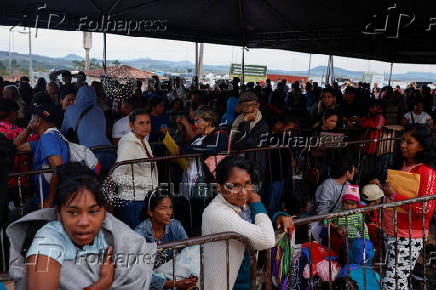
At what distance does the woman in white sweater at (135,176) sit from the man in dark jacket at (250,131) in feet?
3.56

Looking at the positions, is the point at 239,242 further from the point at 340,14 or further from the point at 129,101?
the point at 340,14

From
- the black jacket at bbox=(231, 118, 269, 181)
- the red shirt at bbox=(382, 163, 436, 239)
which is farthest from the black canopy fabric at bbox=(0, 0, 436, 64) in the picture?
the red shirt at bbox=(382, 163, 436, 239)

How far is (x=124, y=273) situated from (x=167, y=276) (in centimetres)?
137

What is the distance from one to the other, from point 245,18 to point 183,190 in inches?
270

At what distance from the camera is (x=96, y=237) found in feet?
6.14

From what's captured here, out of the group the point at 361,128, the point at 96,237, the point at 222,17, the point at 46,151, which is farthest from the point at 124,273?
the point at 222,17

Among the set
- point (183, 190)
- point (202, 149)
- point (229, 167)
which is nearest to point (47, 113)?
point (202, 149)

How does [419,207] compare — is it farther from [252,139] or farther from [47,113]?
[47,113]

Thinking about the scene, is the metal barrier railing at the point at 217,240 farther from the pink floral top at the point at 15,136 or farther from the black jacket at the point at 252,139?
the pink floral top at the point at 15,136

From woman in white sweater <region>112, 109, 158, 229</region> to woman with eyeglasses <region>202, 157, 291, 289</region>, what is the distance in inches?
66.7

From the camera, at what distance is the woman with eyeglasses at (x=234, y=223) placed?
7.76ft

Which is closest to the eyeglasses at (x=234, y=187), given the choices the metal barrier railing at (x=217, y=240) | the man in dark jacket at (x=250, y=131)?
the metal barrier railing at (x=217, y=240)

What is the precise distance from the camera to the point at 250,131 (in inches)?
183

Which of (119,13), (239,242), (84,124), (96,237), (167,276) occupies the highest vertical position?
(119,13)
